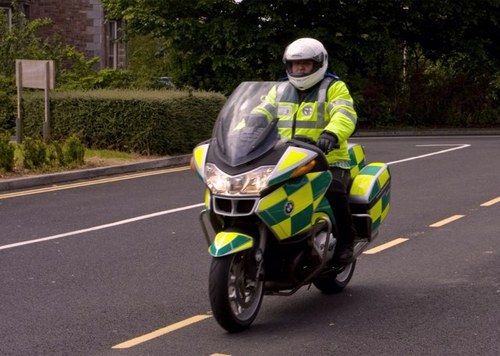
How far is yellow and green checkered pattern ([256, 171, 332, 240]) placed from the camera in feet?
22.4

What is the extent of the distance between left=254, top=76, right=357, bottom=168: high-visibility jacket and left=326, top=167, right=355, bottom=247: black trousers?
107 mm

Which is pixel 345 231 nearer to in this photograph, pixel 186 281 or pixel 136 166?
pixel 186 281

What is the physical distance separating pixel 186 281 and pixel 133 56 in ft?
87.8

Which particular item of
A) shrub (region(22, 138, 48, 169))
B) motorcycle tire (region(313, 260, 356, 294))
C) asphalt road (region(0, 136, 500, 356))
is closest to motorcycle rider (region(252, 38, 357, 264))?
motorcycle tire (region(313, 260, 356, 294))

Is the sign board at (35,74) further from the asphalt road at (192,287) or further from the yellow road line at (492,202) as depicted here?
the yellow road line at (492,202)

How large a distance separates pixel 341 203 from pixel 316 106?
0.70 m

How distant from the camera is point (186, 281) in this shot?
8875mm

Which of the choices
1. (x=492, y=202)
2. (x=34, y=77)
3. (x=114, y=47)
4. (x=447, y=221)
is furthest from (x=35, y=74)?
(x=114, y=47)

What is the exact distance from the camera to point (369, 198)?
802 centimetres

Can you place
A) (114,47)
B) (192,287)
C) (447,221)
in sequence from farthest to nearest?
(114,47) < (447,221) < (192,287)

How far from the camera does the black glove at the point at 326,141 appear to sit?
7184mm

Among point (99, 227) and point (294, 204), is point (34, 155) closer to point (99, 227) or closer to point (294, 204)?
point (99, 227)

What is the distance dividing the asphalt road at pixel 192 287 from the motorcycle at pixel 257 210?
0.32 meters

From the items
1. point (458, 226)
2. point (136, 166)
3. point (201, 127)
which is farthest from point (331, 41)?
point (458, 226)
